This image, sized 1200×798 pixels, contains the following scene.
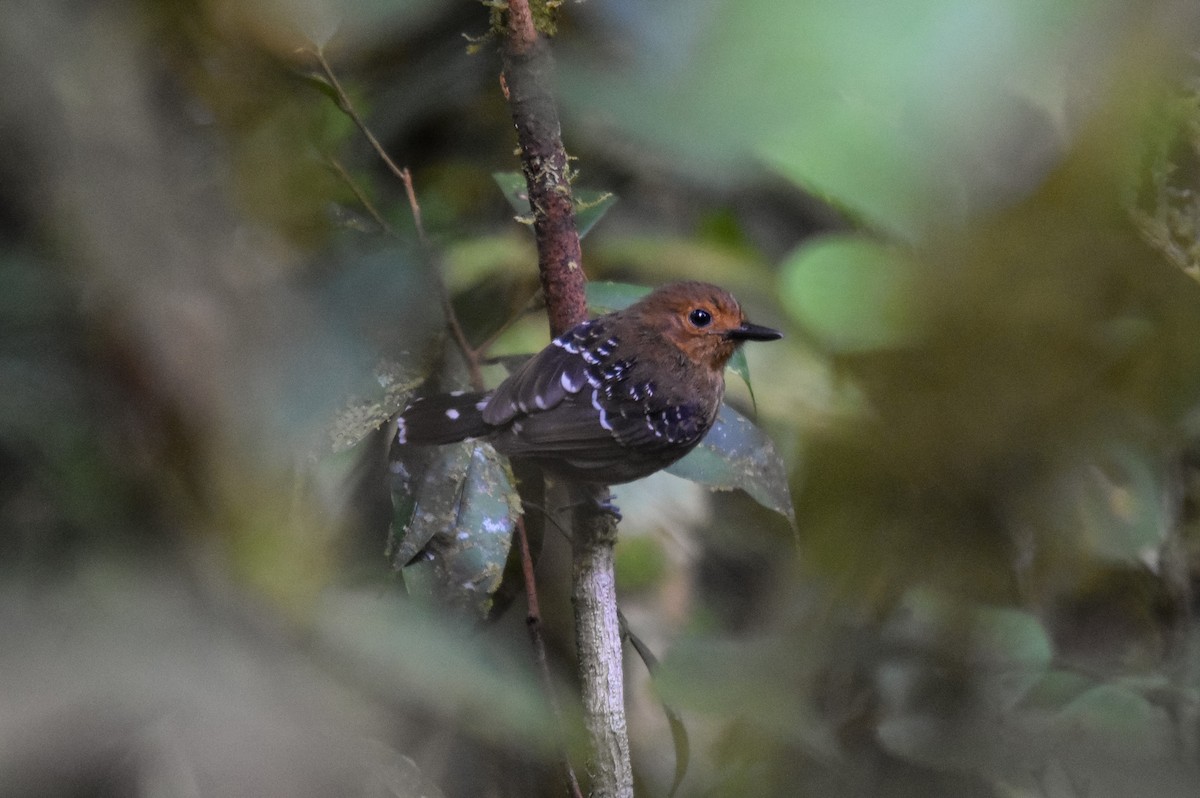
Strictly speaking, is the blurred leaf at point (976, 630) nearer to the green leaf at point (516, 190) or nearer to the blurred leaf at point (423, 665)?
the blurred leaf at point (423, 665)

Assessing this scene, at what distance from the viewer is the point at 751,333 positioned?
2.12 meters

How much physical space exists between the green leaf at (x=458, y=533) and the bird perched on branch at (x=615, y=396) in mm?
60

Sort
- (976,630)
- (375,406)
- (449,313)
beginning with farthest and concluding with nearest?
(449,313) < (375,406) < (976,630)

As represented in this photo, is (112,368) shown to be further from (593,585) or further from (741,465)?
(741,465)

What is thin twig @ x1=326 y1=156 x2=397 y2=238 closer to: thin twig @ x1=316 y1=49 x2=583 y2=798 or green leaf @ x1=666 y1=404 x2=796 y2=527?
thin twig @ x1=316 y1=49 x2=583 y2=798

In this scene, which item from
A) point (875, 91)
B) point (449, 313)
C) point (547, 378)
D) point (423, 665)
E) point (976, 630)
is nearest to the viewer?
point (423, 665)

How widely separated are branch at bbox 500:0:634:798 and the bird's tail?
0.21 meters

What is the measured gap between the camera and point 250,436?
30.5 inches

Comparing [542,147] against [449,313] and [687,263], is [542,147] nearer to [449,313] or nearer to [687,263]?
[449,313]

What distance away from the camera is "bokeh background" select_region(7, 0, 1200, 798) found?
72cm

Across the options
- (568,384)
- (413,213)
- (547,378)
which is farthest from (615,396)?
(413,213)

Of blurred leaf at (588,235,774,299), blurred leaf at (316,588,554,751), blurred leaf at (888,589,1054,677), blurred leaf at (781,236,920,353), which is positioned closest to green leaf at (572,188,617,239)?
blurred leaf at (781,236,920,353)

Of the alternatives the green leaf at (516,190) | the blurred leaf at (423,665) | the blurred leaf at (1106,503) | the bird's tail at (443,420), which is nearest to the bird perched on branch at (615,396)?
the bird's tail at (443,420)

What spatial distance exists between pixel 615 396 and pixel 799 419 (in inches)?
17.3
